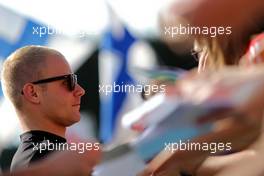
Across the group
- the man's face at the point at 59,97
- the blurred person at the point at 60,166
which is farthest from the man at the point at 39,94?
the blurred person at the point at 60,166

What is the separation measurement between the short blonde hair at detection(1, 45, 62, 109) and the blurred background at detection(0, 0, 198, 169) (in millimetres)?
62

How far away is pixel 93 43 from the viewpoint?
1385mm

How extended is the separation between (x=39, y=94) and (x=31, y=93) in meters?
0.02

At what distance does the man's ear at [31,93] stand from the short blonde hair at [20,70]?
10 millimetres

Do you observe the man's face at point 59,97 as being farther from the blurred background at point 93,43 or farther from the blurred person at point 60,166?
the blurred person at point 60,166

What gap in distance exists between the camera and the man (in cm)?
110

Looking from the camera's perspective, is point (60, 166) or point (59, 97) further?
point (59, 97)

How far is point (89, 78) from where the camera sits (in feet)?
4.46

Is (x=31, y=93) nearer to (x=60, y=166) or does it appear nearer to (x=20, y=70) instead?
(x=20, y=70)

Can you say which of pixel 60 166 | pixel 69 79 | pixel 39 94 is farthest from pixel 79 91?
pixel 60 166

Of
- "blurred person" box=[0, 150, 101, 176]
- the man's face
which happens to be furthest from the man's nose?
"blurred person" box=[0, 150, 101, 176]

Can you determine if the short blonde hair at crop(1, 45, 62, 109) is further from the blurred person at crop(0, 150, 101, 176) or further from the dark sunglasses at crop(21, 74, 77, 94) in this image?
the blurred person at crop(0, 150, 101, 176)

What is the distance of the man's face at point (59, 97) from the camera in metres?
1.15

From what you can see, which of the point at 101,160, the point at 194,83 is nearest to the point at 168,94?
the point at 194,83
